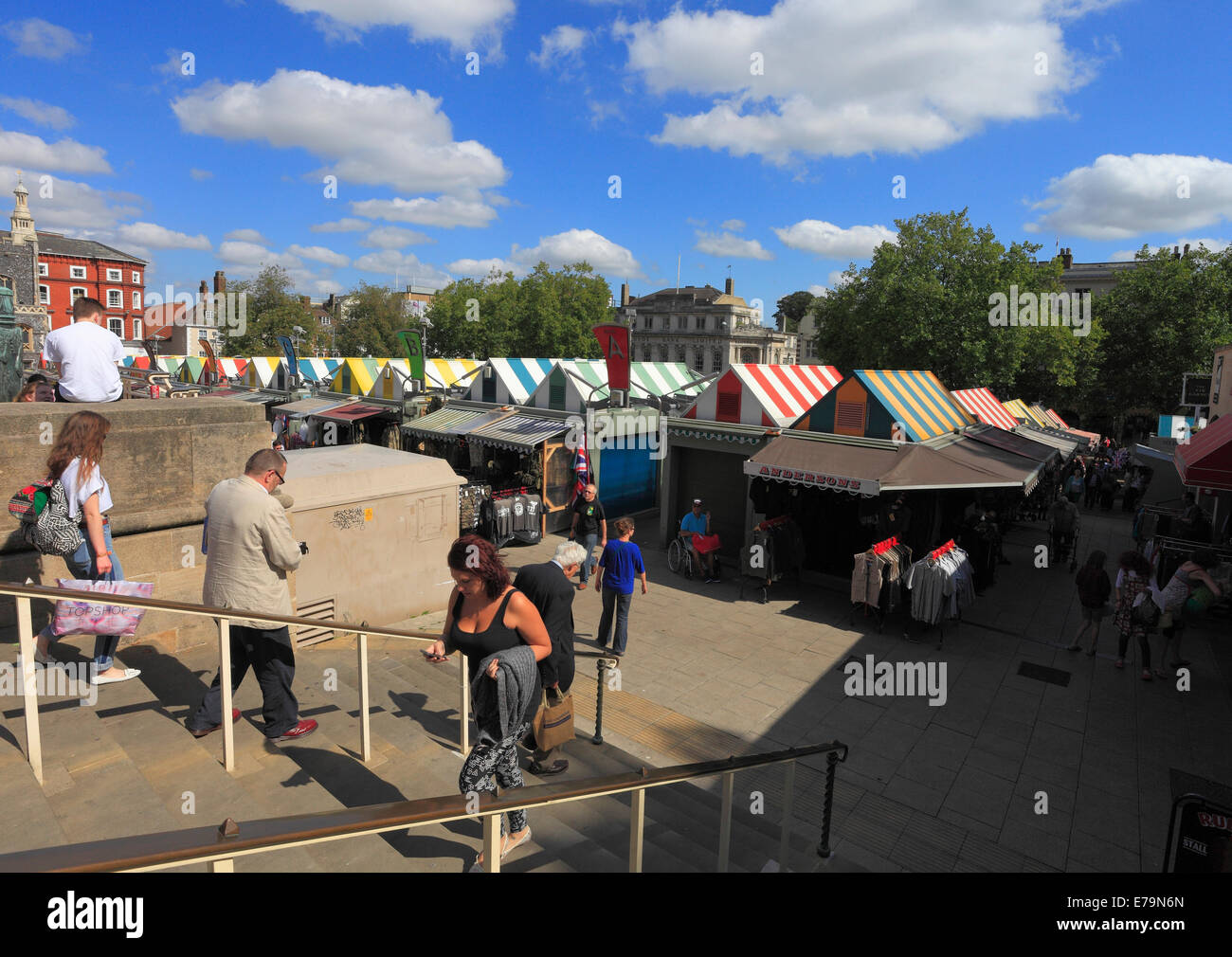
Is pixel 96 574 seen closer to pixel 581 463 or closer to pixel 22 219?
pixel 581 463

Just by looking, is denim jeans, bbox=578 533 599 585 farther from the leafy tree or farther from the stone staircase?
the leafy tree

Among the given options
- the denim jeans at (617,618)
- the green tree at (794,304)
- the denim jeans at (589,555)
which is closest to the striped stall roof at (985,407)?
the denim jeans at (589,555)

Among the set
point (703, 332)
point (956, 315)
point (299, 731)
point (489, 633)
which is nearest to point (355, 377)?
point (299, 731)

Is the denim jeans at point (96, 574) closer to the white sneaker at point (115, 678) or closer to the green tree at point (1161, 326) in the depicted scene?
the white sneaker at point (115, 678)

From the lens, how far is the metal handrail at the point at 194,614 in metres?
3.27

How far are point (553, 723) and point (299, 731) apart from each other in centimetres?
169

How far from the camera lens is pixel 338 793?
13.7 ft

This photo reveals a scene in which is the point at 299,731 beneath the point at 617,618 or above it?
above

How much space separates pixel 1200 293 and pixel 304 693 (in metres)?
42.0

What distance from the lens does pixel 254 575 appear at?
448 centimetres

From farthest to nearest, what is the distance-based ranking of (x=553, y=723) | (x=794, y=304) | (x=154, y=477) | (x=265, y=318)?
(x=794, y=304)
(x=265, y=318)
(x=154, y=477)
(x=553, y=723)

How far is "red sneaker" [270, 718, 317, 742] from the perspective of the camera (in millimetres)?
4598
